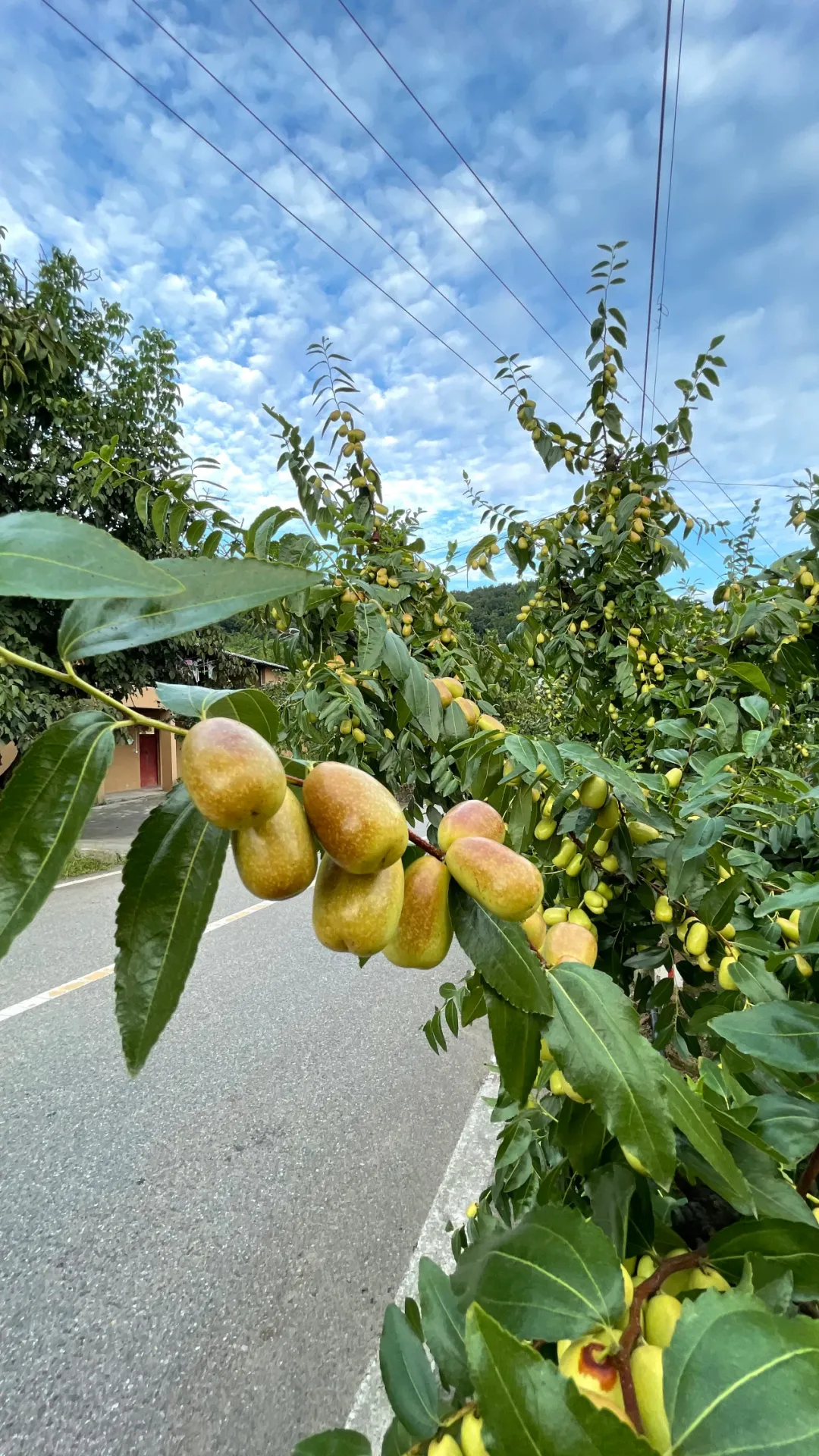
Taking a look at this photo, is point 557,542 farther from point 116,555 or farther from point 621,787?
point 116,555

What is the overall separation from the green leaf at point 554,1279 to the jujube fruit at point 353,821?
0.28 meters

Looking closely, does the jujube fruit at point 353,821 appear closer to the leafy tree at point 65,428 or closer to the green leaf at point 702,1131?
the green leaf at point 702,1131

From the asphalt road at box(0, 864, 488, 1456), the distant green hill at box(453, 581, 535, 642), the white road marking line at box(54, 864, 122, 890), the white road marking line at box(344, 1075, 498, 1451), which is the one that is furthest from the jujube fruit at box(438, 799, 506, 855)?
the white road marking line at box(54, 864, 122, 890)

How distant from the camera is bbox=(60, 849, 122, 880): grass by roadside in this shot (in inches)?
336

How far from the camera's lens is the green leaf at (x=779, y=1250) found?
0.48 metres

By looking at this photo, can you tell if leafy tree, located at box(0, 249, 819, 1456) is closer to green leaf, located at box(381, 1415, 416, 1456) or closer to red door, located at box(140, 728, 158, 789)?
green leaf, located at box(381, 1415, 416, 1456)

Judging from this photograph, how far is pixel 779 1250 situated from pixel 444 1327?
9.8 inches

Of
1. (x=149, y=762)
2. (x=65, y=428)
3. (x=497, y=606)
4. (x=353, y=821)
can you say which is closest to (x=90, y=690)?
(x=353, y=821)

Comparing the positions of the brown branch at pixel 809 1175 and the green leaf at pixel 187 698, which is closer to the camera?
the green leaf at pixel 187 698

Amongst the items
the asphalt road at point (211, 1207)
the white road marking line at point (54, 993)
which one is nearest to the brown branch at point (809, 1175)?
the asphalt road at point (211, 1207)

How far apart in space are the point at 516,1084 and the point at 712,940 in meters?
0.51

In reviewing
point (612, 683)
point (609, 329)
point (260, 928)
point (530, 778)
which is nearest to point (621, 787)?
point (530, 778)

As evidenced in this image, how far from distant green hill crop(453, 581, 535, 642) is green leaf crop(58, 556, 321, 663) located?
2.76 metres

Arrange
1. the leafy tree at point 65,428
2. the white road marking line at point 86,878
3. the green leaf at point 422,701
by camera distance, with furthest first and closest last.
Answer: the white road marking line at point 86,878 < the leafy tree at point 65,428 < the green leaf at point 422,701
